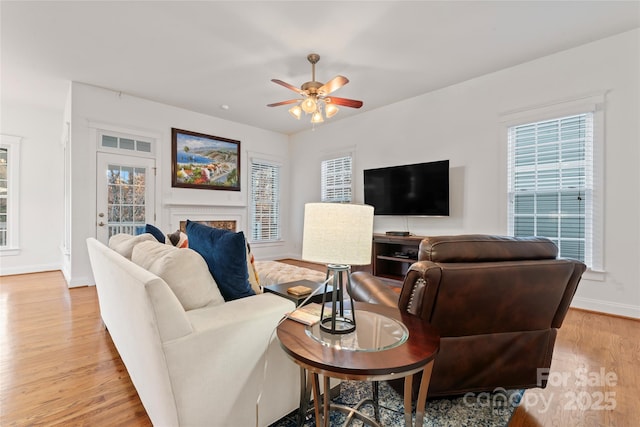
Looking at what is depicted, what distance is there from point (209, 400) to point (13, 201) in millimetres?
6023

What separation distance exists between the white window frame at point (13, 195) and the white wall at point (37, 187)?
0.16 ft

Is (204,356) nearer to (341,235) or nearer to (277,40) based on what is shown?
(341,235)

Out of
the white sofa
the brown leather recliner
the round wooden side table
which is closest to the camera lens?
the round wooden side table

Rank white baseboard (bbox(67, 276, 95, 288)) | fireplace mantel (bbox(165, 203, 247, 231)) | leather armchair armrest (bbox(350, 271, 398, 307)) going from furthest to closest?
fireplace mantel (bbox(165, 203, 247, 231)) < white baseboard (bbox(67, 276, 95, 288)) < leather armchair armrest (bbox(350, 271, 398, 307))

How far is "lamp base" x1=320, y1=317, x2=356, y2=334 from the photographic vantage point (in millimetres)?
1131

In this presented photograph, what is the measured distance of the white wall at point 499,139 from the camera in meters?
2.98

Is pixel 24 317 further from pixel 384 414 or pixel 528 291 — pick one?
pixel 528 291

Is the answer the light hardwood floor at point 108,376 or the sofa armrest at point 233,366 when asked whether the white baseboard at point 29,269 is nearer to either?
the light hardwood floor at point 108,376

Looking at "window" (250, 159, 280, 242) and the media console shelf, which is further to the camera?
"window" (250, 159, 280, 242)

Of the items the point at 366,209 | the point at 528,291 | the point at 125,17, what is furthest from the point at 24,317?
the point at 528,291

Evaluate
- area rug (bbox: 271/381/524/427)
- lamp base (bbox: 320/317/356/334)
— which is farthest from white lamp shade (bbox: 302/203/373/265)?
area rug (bbox: 271/381/524/427)

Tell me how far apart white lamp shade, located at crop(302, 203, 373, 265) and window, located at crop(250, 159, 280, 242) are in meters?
5.22

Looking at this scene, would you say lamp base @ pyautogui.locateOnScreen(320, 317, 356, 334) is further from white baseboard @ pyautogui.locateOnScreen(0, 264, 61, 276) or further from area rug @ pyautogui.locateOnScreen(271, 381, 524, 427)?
white baseboard @ pyautogui.locateOnScreen(0, 264, 61, 276)

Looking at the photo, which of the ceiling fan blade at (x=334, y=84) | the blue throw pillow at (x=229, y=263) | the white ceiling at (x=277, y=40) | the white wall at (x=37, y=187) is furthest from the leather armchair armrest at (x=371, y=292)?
the white wall at (x=37, y=187)
